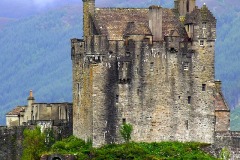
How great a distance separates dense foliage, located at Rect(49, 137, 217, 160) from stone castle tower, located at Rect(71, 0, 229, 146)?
94cm

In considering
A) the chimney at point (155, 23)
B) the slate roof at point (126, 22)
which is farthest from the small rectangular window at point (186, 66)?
the chimney at point (155, 23)

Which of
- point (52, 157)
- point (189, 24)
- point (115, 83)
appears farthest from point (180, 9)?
point (52, 157)

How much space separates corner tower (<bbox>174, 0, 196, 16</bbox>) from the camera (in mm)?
121812

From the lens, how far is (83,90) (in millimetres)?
Answer: 118188

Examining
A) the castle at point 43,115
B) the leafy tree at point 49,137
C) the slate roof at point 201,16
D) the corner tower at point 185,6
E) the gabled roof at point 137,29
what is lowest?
the leafy tree at point 49,137

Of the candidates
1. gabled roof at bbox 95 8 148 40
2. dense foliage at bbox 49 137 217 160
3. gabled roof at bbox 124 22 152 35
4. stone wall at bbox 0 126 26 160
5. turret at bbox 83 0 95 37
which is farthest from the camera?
stone wall at bbox 0 126 26 160

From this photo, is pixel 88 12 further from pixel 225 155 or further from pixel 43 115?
pixel 225 155

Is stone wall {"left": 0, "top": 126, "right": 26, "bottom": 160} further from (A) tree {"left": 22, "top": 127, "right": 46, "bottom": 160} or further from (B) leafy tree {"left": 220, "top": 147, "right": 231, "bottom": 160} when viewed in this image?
(B) leafy tree {"left": 220, "top": 147, "right": 231, "bottom": 160}

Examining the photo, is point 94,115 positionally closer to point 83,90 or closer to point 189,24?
point 83,90

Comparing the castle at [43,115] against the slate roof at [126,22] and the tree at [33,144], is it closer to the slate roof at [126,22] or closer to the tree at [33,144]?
the tree at [33,144]

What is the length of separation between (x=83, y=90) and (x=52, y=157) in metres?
7.03

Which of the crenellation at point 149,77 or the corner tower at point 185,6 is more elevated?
the corner tower at point 185,6

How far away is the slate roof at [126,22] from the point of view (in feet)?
387

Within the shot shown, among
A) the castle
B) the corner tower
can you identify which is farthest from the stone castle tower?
the castle
